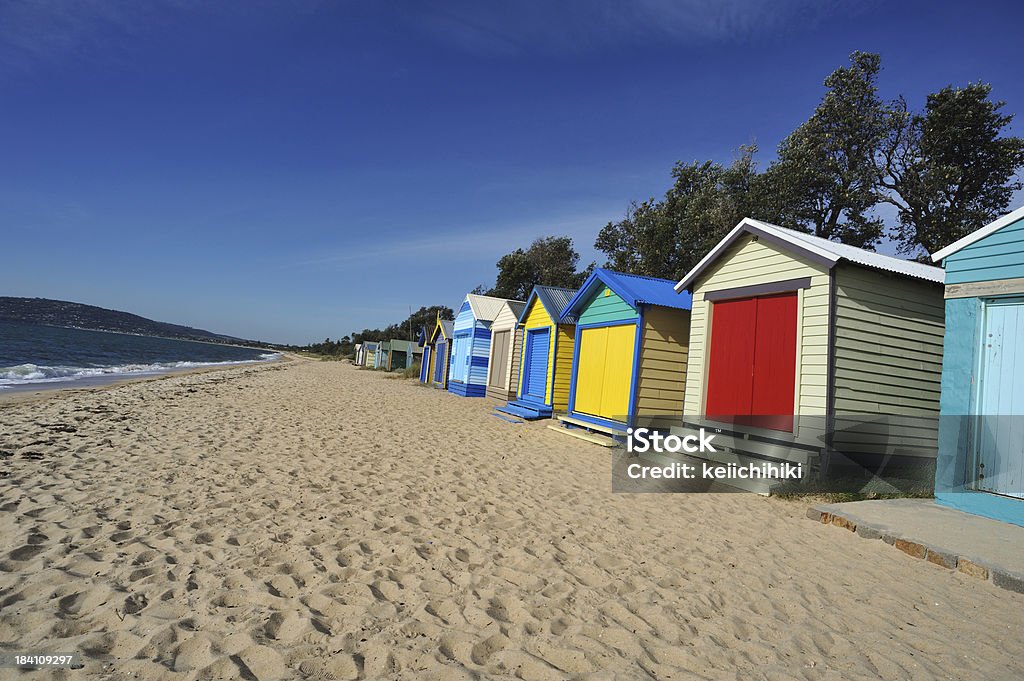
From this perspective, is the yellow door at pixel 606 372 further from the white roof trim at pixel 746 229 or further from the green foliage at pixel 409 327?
the green foliage at pixel 409 327

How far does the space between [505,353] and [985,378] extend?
50.4ft

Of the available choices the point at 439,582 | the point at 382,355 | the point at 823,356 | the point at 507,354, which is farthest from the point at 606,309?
the point at 382,355

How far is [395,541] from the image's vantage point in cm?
473

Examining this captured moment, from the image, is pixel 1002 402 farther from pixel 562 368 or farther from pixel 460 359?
pixel 460 359

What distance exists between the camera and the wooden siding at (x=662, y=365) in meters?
10.6

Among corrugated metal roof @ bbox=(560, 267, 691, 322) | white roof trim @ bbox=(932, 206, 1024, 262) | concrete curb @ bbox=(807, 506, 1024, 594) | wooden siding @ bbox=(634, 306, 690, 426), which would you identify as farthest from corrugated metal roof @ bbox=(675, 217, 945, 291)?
concrete curb @ bbox=(807, 506, 1024, 594)

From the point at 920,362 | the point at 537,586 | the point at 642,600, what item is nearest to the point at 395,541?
the point at 537,586

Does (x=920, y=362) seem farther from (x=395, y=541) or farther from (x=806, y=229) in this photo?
A: (x=806, y=229)

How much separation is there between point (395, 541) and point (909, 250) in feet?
81.3

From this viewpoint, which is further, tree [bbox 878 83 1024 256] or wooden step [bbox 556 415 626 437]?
tree [bbox 878 83 1024 256]

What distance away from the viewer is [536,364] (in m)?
16.5

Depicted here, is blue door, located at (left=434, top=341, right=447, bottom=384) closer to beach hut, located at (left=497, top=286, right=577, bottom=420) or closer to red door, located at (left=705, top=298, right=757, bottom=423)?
beach hut, located at (left=497, top=286, right=577, bottom=420)

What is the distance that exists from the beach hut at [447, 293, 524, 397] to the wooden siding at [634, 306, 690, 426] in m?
11.0

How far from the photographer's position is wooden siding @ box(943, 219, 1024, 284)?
5.97 m
